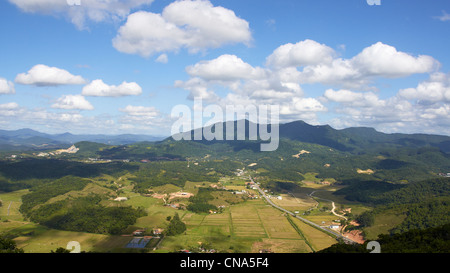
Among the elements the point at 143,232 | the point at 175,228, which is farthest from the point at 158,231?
the point at 175,228

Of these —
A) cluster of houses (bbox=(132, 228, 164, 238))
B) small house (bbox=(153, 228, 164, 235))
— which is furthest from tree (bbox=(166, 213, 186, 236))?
cluster of houses (bbox=(132, 228, 164, 238))

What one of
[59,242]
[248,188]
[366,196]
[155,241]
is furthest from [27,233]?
[366,196]

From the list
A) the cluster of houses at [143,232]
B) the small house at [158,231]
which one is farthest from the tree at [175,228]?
the cluster of houses at [143,232]

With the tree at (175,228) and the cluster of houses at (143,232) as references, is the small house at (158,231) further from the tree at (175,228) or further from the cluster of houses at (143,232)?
the tree at (175,228)

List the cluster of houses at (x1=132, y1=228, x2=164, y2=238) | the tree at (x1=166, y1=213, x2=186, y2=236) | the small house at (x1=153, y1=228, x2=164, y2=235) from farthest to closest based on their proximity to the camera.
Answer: the small house at (x1=153, y1=228, x2=164, y2=235) → the tree at (x1=166, y1=213, x2=186, y2=236) → the cluster of houses at (x1=132, y1=228, x2=164, y2=238)

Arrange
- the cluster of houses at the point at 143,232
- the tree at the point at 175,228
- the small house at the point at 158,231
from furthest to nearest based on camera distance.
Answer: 1. the small house at the point at 158,231
2. the tree at the point at 175,228
3. the cluster of houses at the point at 143,232

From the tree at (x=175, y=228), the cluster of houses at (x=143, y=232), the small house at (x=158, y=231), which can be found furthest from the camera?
the small house at (x=158, y=231)

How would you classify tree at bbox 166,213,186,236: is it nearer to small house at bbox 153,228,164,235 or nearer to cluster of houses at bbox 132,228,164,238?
small house at bbox 153,228,164,235

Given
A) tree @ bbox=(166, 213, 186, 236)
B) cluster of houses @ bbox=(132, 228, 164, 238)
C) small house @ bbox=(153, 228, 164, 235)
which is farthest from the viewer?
small house @ bbox=(153, 228, 164, 235)

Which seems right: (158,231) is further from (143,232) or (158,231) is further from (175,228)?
(175,228)
